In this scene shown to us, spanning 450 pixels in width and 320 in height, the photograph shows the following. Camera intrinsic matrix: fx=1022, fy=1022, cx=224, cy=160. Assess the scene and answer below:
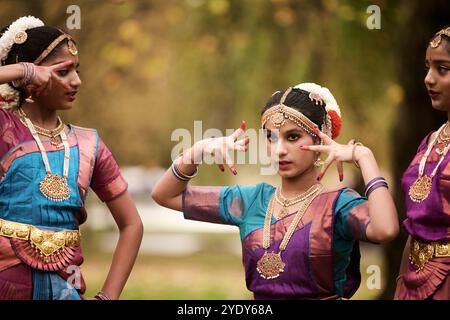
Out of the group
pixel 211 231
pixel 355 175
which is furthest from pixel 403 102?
pixel 211 231

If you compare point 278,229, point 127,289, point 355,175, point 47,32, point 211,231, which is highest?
point 47,32

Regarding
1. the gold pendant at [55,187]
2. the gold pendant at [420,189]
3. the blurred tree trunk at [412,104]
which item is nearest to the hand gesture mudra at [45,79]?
the gold pendant at [55,187]

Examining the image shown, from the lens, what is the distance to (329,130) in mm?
4605

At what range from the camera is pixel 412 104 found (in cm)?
809

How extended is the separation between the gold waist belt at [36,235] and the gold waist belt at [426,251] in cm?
151

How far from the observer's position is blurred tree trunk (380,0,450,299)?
793 cm

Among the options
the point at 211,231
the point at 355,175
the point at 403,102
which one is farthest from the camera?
the point at 211,231

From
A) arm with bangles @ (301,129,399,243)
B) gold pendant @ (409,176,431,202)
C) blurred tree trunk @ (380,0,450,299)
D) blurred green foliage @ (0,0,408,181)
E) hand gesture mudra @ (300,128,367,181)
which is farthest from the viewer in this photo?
blurred green foliage @ (0,0,408,181)

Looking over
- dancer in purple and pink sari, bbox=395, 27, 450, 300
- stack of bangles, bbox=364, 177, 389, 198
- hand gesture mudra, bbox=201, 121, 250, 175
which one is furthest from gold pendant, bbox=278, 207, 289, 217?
dancer in purple and pink sari, bbox=395, 27, 450, 300

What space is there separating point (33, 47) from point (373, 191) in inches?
62.0

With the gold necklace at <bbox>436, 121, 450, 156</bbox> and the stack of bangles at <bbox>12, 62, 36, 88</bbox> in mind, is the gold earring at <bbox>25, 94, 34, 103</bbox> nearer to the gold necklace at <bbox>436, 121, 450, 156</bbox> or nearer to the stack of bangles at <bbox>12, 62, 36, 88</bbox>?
the stack of bangles at <bbox>12, 62, 36, 88</bbox>

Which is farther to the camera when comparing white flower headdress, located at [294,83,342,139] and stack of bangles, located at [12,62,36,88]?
white flower headdress, located at [294,83,342,139]
